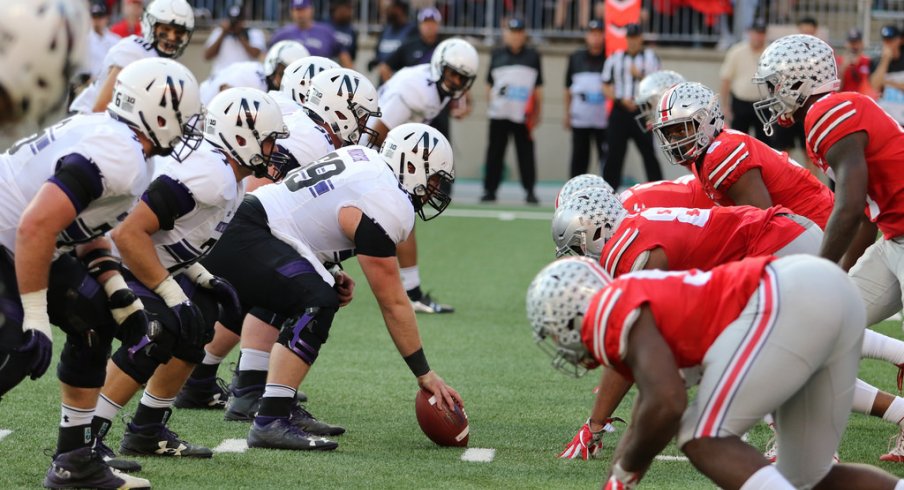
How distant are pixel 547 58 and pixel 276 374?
11.7 m

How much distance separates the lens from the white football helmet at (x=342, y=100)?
657 centimetres

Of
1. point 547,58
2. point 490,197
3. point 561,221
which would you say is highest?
point 561,221

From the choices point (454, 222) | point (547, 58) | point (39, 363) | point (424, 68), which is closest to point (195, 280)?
point (39, 363)

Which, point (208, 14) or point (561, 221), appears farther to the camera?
point (208, 14)

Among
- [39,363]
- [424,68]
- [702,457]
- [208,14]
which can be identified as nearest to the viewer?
[702,457]

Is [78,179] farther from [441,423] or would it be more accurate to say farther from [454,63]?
[454,63]

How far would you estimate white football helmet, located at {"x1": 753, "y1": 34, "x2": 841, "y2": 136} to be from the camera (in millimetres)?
5387

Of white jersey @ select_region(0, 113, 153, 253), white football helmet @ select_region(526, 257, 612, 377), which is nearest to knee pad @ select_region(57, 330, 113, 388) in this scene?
white jersey @ select_region(0, 113, 153, 253)

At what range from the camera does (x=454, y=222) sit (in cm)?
1350

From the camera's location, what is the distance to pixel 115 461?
490 cm

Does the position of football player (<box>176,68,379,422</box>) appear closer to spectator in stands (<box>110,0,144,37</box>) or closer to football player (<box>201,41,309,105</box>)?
football player (<box>201,41,309,105</box>)

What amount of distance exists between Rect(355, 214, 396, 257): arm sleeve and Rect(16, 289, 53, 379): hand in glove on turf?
1.48 metres

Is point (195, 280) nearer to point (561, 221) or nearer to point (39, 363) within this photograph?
point (39, 363)

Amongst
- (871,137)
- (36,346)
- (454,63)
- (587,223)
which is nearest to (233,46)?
(454,63)
